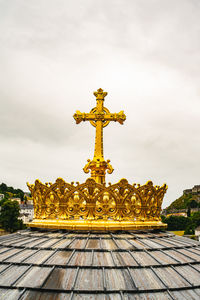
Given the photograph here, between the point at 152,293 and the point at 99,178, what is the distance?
4144 millimetres

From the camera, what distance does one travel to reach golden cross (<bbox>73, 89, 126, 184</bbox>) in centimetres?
745

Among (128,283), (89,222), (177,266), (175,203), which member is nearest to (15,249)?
(89,222)

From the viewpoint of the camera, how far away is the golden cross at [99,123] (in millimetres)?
7448

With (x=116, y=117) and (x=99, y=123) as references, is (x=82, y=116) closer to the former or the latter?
(x=99, y=123)

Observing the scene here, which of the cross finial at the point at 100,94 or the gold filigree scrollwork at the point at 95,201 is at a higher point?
the cross finial at the point at 100,94

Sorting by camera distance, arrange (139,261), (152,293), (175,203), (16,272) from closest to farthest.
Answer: (152,293) < (16,272) < (139,261) < (175,203)

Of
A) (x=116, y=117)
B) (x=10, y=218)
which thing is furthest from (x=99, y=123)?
(x=10, y=218)

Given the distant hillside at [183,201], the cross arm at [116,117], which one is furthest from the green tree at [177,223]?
the cross arm at [116,117]

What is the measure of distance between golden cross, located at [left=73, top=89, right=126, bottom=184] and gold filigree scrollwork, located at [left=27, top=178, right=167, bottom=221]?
4.95 feet

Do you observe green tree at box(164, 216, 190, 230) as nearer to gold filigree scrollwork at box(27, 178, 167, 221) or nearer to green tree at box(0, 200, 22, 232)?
→ green tree at box(0, 200, 22, 232)

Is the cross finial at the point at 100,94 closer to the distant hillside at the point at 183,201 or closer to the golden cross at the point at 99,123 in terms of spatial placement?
the golden cross at the point at 99,123

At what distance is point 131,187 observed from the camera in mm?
6023

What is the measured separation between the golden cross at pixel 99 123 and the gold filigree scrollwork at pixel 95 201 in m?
1.51

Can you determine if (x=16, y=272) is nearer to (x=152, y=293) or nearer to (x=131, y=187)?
(x=152, y=293)
